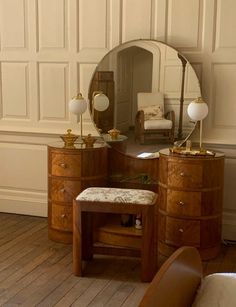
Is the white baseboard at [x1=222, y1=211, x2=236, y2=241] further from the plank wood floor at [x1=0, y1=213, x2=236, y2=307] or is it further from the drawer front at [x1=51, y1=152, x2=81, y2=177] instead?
the drawer front at [x1=51, y1=152, x2=81, y2=177]

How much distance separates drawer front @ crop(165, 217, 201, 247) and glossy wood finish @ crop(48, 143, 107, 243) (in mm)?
662

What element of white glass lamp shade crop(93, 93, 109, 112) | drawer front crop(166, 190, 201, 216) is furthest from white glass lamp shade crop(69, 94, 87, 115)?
drawer front crop(166, 190, 201, 216)

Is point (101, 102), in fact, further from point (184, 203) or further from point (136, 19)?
point (184, 203)

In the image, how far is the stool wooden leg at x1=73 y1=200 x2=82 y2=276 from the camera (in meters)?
3.10

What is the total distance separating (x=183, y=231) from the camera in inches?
133

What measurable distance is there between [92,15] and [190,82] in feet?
3.24

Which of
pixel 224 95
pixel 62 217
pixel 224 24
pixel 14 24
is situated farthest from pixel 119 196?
pixel 14 24

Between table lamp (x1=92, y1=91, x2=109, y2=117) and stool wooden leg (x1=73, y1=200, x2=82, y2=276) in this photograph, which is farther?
table lamp (x1=92, y1=91, x2=109, y2=117)

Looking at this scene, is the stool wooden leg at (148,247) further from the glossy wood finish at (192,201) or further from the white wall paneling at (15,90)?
the white wall paneling at (15,90)

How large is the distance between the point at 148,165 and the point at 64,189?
2.26 ft

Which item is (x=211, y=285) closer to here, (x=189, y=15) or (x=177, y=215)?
(x=177, y=215)

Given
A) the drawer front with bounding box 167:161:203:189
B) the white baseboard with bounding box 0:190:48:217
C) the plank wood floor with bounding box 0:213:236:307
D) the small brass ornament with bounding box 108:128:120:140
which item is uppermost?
the small brass ornament with bounding box 108:128:120:140

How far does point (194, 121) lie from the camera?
3691 mm

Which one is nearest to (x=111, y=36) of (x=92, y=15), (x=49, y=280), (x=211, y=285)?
(x=92, y=15)
